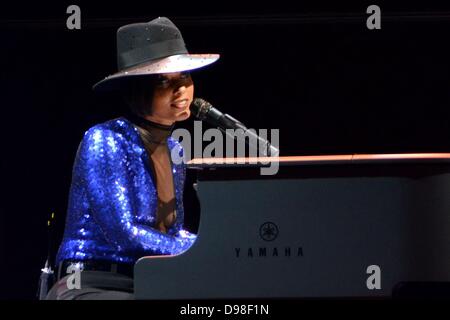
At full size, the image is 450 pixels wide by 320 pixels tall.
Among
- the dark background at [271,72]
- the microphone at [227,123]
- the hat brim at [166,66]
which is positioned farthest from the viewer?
the dark background at [271,72]

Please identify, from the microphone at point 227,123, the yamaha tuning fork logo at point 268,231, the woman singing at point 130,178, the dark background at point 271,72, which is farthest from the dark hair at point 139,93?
the dark background at point 271,72

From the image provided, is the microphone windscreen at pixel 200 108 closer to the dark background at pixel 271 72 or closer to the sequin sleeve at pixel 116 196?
the sequin sleeve at pixel 116 196

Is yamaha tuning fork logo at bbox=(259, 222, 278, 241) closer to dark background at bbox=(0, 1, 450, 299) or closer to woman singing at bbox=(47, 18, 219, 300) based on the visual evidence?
woman singing at bbox=(47, 18, 219, 300)

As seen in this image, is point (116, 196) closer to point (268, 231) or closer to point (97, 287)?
point (97, 287)

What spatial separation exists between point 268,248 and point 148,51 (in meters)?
0.65

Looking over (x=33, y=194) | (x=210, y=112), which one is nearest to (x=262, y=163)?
(x=210, y=112)

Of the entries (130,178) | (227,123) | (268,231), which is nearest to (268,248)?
(268,231)

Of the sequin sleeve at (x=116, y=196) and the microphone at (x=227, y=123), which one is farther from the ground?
the microphone at (x=227, y=123)

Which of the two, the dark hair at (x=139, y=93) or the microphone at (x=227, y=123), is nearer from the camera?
the microphone at (x=227, y=123)

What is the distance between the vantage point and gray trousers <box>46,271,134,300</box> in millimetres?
2471

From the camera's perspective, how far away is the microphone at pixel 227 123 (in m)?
2.40

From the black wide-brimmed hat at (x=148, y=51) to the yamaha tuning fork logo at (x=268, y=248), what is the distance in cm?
53

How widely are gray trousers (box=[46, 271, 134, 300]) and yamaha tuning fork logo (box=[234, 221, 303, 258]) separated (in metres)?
0.38

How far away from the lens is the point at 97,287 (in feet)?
8.22
